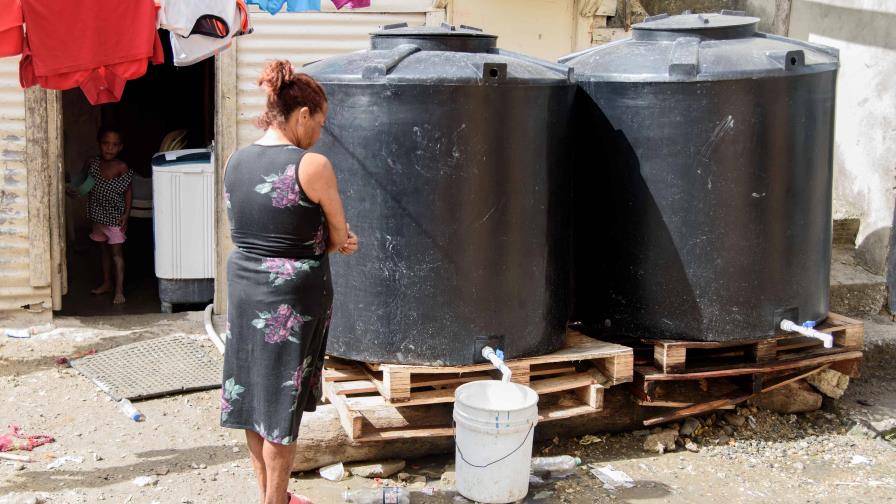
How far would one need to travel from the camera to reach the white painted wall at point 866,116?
25.8 ft

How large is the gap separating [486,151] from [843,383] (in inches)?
113

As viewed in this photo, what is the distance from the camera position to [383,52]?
5316 millimetres

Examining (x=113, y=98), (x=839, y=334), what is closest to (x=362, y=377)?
(x=113, y=98)

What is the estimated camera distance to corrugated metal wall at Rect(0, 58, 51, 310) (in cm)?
727

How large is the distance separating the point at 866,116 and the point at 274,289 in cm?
583

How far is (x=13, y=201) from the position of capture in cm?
738

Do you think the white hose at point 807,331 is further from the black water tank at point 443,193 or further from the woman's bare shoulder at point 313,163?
Answer: the woman's bare shoulder at point 313,163

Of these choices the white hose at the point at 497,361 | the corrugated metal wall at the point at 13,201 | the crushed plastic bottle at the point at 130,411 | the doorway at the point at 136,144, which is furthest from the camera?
the doorway at the point at 136,144

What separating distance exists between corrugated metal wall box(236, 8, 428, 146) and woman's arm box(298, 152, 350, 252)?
369 cm

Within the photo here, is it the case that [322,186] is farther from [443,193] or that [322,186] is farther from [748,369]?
[748,369]

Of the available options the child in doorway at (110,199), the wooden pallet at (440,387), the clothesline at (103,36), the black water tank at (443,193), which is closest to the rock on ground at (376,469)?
the wooden pallet at (440,387)

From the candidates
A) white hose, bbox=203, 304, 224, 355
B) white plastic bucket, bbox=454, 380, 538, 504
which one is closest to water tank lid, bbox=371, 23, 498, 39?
white plastic bucket, bbox=454, 380, 538, 504

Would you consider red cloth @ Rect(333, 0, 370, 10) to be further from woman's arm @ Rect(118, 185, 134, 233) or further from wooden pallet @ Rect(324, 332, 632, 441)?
woman's arm @ Rect(118, 185, 134, 233)

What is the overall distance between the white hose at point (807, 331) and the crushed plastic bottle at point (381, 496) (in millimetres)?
2270
